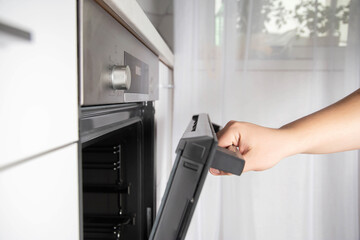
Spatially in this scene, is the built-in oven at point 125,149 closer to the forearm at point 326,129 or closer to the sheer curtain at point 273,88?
the forearm at point 326,129

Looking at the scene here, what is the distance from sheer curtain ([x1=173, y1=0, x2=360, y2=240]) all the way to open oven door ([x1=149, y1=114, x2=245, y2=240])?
102cm

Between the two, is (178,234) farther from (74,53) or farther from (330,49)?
(330,49)

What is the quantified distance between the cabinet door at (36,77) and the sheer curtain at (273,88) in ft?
3.63

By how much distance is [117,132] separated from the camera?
0.65 metres

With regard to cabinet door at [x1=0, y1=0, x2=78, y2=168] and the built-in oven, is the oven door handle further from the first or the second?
cabinet door at [x1=0, y1=0, x2=78, y2=168]

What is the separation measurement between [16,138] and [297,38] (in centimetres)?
146

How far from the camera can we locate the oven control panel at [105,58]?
0.35 metres

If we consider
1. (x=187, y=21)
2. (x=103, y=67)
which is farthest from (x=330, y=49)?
(x=103, y=67)

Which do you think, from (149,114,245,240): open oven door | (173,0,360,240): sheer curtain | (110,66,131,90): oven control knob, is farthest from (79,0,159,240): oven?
(173,0,360,240): sheer curtain

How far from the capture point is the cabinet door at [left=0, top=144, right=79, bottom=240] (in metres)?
0.21

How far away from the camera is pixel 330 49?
4.55ft

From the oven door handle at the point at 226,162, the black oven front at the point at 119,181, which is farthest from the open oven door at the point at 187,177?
the black oven front at the point at 119,181

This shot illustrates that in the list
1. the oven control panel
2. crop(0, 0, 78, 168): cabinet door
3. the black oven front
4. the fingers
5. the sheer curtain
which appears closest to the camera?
crop(0, 0, 78, 168): cabinet door

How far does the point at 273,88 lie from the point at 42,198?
137 cm
